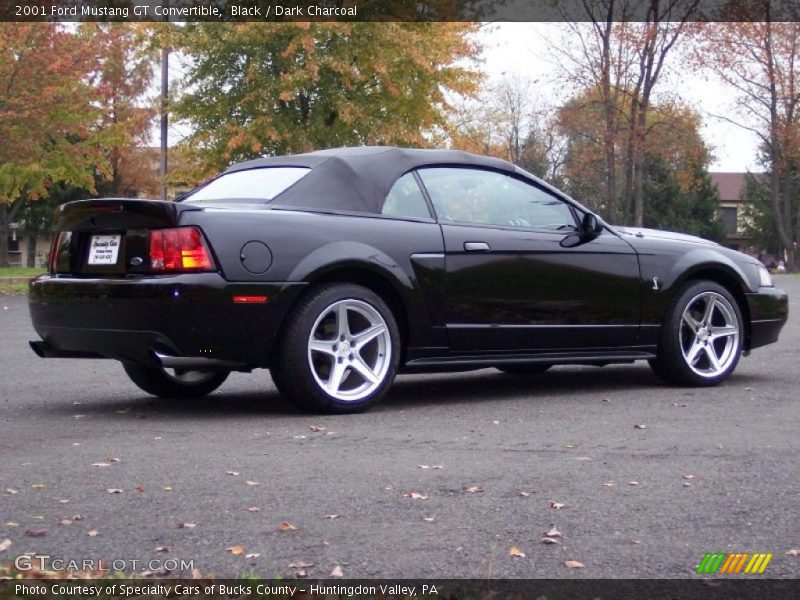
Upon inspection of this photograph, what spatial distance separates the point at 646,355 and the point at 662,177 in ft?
195

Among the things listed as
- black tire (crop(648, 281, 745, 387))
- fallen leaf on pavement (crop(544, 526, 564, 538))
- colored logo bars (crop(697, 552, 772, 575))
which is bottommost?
fallen leaf on pavement (crop(544, 526, 564, 538))

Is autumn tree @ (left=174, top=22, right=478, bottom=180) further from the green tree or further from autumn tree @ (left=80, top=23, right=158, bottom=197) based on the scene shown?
the green tree

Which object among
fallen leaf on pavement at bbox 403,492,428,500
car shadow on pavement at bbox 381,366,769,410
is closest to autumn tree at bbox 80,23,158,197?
car shadow on pavement at bbox 381,366,769,410

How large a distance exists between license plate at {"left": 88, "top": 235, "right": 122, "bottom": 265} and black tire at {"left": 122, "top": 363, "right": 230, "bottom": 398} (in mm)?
984

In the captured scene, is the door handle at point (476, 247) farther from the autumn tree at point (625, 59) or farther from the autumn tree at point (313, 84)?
the autumn tree at point (625, 59)

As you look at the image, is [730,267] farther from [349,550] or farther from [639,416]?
[349,550]

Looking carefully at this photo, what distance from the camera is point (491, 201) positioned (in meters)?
7.72

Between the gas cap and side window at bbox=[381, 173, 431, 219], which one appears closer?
the gas cap

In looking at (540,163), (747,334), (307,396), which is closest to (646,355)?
(747,334)

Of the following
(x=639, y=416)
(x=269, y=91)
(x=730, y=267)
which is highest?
(x=269, y=91)

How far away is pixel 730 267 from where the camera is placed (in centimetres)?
840

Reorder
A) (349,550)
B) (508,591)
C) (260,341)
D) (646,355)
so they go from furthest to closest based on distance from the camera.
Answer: (646,355)
(260,341)
(349,550)
(508,591)

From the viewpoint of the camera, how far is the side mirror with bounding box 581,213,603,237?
25.9ft

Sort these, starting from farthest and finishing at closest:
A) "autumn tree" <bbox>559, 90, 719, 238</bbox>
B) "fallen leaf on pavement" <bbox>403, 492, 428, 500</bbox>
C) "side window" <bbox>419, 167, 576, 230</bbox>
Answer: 1. "autumn tree" <bbox>559, 90, 719, 238</bbox>
2. "side window" <bbox>419, 167, 576, 230</bbox>
3. "fallen leaf on pavement" <bbox>403, 492, 428, 500</bbox>
